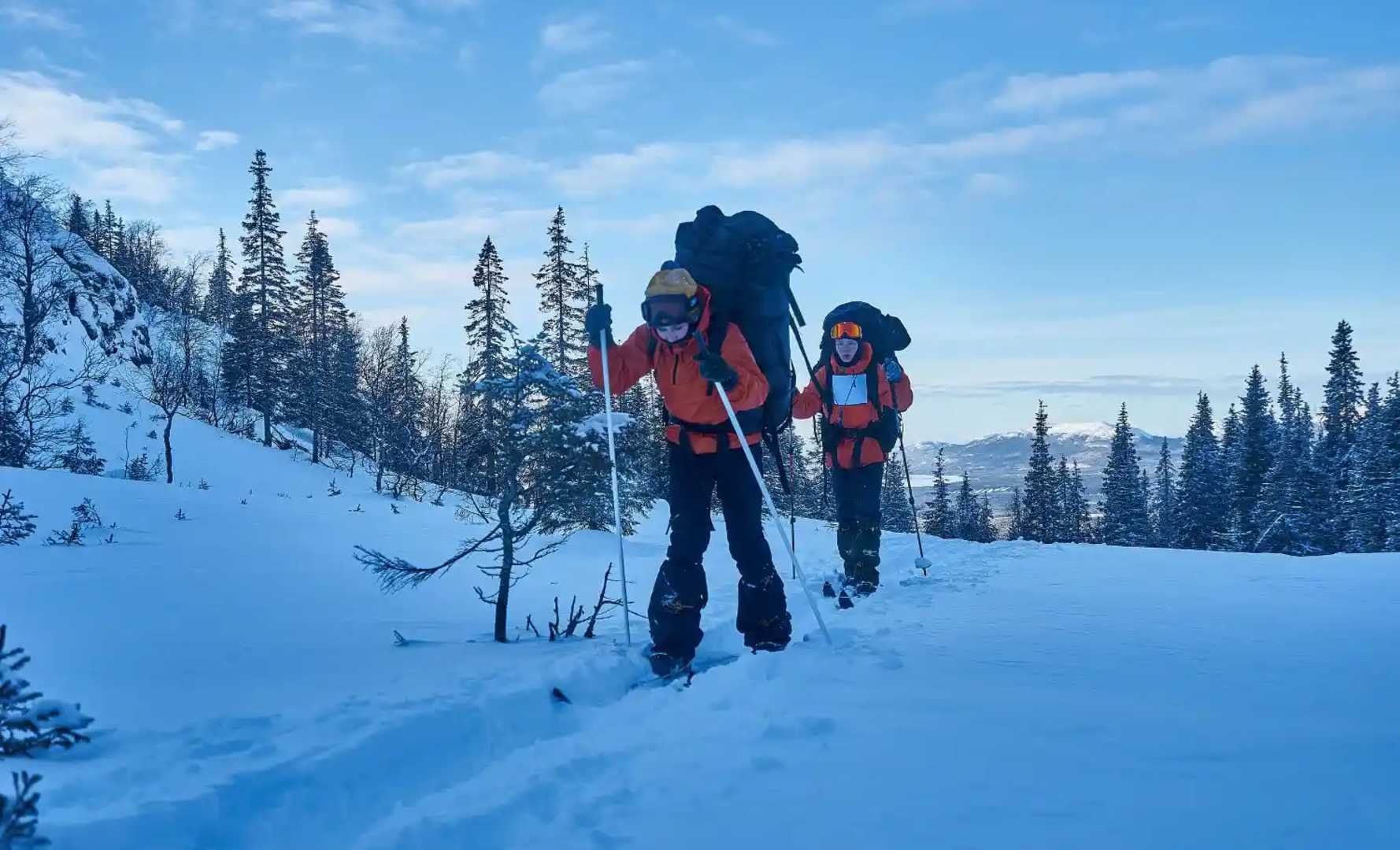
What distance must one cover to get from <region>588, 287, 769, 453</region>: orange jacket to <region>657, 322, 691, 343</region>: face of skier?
54 mm

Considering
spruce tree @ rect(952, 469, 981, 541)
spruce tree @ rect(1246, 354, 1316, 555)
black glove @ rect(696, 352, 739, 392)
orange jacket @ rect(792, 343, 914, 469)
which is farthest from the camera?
spruce tree @ rect(952, 469, 981, 541)

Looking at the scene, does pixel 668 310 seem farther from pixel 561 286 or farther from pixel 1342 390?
pixel 1342 390


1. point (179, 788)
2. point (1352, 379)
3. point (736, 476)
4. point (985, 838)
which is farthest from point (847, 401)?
point (1352, 379)

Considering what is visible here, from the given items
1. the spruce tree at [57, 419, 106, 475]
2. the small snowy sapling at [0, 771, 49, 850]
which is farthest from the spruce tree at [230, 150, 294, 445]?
the small snowy sapling at [0, 771, 49, 850]

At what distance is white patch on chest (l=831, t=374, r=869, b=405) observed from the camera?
6.69 metres

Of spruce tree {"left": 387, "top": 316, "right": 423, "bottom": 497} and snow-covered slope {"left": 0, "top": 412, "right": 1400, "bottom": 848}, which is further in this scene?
spruce tree {"left": 387, "top": 316, "right": 423, "bottom": 497}

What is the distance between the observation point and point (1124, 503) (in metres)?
43.5

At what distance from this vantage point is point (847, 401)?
671 cm

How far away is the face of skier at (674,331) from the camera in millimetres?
4055

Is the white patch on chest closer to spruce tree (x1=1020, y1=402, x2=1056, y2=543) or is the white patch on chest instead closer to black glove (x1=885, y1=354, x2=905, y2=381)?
black glove (x1=885, y1=354, x2=905, y2=381)

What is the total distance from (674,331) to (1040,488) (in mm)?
45363

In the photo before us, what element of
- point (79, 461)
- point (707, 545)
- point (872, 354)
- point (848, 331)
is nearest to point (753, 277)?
point (707, 545)

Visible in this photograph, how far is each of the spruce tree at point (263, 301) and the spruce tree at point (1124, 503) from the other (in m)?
48.3

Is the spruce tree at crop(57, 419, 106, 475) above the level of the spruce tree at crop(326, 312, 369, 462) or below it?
below
